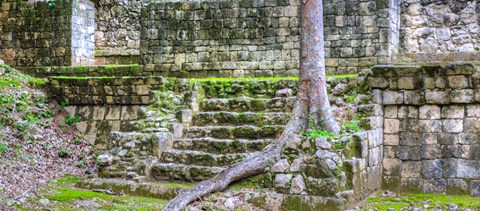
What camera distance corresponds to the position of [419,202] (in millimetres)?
8070

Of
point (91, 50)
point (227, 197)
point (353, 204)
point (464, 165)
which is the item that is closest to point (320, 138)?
point (353, 204)

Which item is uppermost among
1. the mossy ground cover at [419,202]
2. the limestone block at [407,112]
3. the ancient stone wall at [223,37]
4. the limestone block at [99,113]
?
the ancient stone wall at [223,37]

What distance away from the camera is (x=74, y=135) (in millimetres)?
11180

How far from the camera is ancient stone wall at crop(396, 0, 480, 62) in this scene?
41.6ft

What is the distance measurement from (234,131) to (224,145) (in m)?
0.43

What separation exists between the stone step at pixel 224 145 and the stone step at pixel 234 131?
0.79ft

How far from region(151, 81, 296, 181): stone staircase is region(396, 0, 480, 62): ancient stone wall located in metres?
4.37

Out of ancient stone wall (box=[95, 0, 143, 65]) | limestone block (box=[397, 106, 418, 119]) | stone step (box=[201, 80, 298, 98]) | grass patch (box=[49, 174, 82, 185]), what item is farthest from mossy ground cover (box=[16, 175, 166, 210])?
ancient stone wall (box=[95, 0, 143, 65])

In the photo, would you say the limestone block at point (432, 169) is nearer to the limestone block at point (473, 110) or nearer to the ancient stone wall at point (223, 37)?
the limestone block at point (473, 110)

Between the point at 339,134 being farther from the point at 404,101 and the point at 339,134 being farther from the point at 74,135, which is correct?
the point at 74,135

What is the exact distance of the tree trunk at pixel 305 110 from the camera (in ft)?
25.3

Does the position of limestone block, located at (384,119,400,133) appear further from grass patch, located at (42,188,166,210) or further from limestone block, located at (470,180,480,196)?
grass patch, located at (42,188,166,210)

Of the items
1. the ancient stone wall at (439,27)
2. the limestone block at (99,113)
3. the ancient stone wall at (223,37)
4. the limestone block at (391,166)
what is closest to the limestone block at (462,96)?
the limestone block at (391,166)

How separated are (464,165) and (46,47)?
34.5 ft
